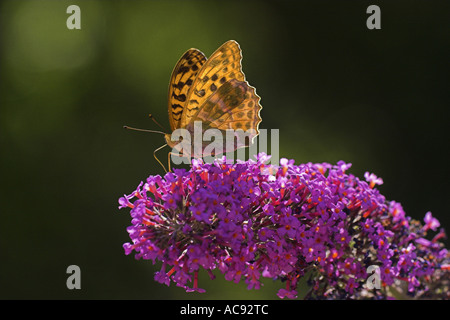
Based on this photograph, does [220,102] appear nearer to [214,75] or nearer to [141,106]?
[214,75]

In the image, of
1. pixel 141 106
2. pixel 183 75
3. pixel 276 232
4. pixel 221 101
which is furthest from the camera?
pixel 141 106

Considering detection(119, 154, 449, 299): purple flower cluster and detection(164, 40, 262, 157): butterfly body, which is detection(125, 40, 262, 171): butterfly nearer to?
detection(164, 40, 262, 157): butterfly body

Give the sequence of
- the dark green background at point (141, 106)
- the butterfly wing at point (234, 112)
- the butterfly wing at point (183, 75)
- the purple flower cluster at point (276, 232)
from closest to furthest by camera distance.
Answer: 1. the purple flower cluster at point (276, 232)
2. the butterfly wing at point (234, 112)
3. the butterfly wing at point (183, 75)
4. the dark green background at point (141, 106)

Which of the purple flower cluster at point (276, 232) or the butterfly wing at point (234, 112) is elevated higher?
the butterfly wing at point (234, 112)

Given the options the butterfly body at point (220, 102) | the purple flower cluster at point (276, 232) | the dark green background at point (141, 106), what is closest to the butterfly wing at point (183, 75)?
the butterfly body at point (220, 102)

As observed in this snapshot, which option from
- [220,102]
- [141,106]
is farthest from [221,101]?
[141,106]

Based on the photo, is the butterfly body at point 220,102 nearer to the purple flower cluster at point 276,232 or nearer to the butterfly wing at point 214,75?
the butterfly wing at point 214,75
